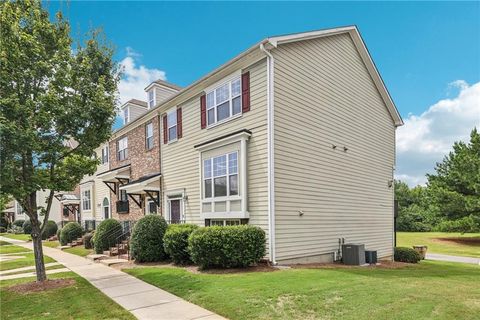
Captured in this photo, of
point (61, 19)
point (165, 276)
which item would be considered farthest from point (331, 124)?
point (61, 19)

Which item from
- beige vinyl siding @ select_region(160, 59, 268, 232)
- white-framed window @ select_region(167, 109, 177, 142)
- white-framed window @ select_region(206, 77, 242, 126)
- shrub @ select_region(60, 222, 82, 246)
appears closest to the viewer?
beige vinyl siding @ select_region(160, 59, 268, 232)

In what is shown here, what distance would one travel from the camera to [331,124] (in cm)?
1347

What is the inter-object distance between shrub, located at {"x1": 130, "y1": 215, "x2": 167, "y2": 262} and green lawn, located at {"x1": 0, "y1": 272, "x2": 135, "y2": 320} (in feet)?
11.3

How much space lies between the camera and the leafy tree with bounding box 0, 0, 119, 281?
27.1 feet

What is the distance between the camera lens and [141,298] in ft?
24.3

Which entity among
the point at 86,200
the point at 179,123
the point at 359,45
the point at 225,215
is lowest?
the point at 86,200

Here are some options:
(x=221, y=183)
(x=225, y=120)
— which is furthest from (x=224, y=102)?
(x=221, y=183)

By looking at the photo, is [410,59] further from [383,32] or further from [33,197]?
[33,197]

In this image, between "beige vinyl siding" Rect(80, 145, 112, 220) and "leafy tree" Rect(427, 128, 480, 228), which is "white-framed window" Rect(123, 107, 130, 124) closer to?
"beige vinyl siding" Rect(80, 145, 112, 220)

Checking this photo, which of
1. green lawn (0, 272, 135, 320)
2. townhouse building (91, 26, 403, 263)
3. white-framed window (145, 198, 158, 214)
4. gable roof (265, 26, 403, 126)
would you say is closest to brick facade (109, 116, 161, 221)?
townhouse building (91, 26, 403, 263)

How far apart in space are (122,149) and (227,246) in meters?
14.7

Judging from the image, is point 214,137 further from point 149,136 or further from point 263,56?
point 149,136

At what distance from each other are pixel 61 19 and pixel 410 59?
48.5 ft

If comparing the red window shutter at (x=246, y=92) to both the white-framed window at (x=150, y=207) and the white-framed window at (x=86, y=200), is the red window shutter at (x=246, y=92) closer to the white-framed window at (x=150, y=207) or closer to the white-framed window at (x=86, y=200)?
the white-framed window at (x=150, y=207)
